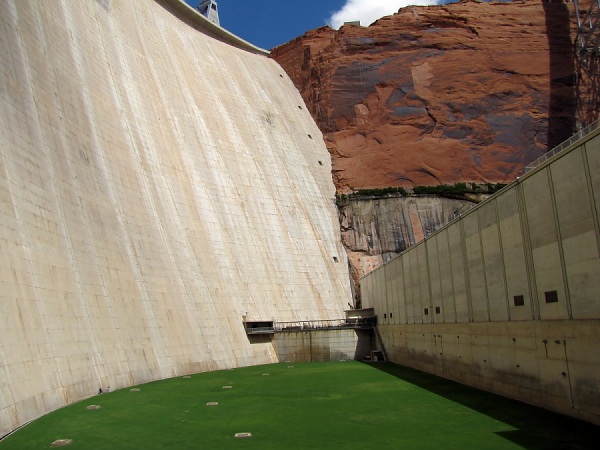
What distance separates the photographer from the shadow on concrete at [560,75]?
32.9 meters

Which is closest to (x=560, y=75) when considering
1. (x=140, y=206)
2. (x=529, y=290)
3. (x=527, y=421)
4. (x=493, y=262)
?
(x=493, y=262)

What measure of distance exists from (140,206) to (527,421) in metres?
12.6

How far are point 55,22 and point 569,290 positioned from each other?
51.7 ft

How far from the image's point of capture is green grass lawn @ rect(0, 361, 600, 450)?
24.2 feet

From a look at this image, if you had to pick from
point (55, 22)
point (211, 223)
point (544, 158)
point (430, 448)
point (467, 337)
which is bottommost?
point (430, 448)

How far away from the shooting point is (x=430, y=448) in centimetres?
694

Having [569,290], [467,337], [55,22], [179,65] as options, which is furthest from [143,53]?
[569,290]

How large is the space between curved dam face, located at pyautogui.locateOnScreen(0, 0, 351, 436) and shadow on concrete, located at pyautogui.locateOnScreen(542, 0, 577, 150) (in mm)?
14761

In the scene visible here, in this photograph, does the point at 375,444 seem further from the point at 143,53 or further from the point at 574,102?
the point at 574,102

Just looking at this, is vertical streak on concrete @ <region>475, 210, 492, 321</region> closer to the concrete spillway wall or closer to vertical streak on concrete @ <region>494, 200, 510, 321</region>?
the concrete spillway wall

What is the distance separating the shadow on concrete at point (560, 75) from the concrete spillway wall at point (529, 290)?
22.0 m

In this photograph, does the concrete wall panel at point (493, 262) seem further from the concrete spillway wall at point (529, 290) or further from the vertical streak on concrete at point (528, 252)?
the vertical streak on concrete at point (528, 252)

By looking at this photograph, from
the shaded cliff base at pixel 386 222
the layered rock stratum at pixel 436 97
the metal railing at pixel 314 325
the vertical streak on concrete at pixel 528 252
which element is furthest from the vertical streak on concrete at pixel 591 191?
the layered rock stratum at pixel 436 97

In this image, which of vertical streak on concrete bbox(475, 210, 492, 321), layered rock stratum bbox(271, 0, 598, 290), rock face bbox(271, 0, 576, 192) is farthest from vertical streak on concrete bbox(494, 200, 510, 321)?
rock face bbox(271, 0, 576, 192)
